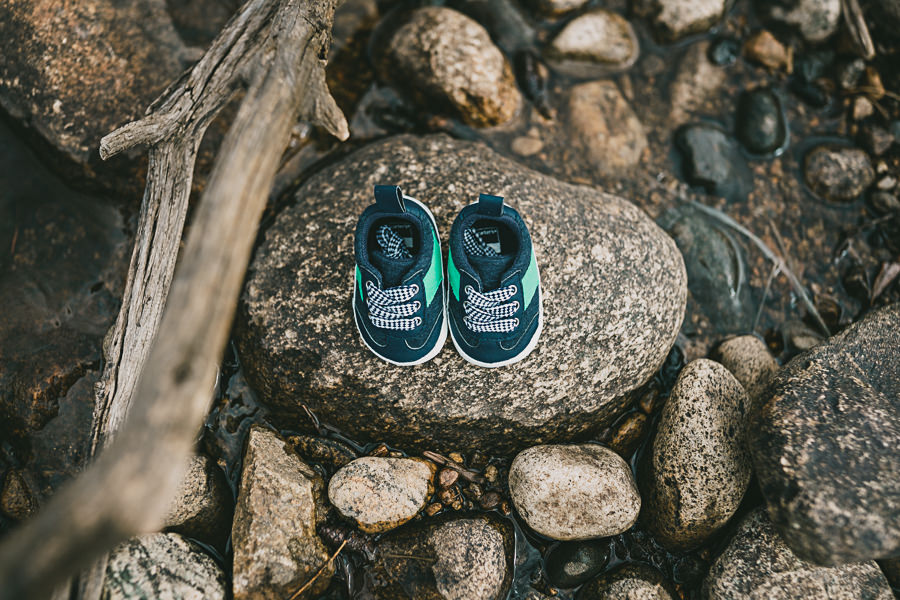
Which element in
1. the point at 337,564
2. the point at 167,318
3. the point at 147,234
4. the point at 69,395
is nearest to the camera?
the point at 167,318

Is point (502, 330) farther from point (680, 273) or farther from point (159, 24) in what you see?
point (159, 24)

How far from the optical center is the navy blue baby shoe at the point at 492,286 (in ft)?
8.13

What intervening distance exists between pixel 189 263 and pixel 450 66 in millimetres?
2403

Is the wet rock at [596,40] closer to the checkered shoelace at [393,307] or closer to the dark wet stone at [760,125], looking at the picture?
the dark wet stone at [760,125]

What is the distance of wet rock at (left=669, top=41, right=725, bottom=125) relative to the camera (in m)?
3.97

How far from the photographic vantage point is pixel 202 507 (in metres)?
2.77

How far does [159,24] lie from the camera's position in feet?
11.0

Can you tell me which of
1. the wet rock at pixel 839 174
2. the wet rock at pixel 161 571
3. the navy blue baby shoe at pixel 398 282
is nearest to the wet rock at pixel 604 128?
the wet rock at pixel 839 174

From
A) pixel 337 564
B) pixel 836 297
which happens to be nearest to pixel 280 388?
pixel 337 564

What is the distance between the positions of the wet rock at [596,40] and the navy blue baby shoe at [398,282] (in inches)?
78.2

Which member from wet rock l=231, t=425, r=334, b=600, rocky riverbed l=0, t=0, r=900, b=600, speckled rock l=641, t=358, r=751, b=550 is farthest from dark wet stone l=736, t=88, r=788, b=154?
wet rock l=231, t=425, r=334, b=600

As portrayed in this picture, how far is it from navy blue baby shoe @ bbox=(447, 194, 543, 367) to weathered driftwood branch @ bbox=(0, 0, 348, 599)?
2.56 feet

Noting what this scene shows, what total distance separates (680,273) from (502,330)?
133cm

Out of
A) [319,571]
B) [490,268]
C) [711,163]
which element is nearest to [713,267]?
[711,163]
